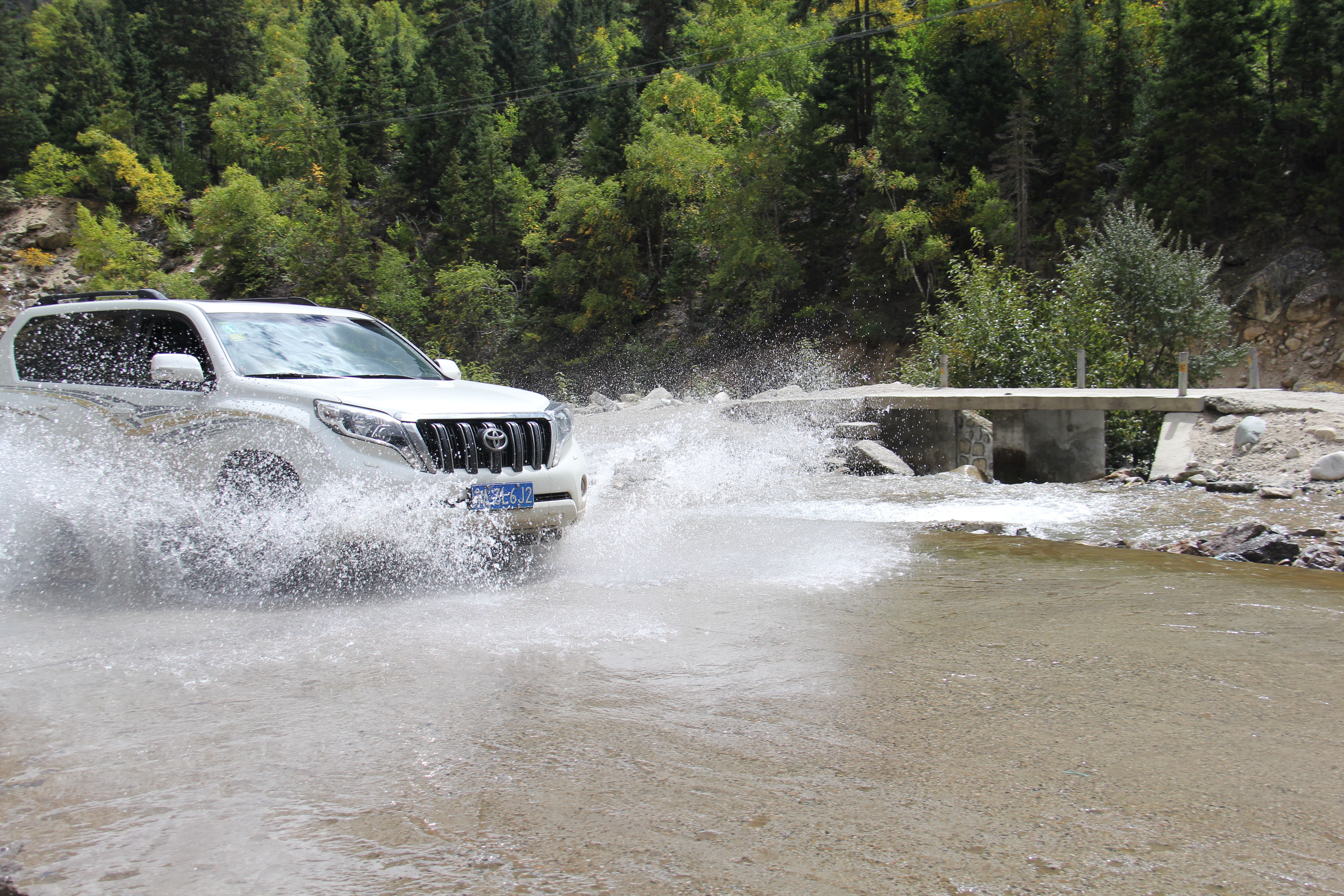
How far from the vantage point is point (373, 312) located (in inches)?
2002

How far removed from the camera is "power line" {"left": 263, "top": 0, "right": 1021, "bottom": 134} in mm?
37969

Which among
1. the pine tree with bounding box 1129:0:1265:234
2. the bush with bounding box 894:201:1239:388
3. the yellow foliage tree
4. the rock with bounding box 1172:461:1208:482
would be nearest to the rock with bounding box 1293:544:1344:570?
the rock with bounding box 1172:461:1208:482

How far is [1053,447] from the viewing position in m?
13.4

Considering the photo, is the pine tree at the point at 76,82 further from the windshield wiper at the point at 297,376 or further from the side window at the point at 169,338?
the windshield wiper at the point at 297,376

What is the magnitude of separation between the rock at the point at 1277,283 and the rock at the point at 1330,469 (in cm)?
2134

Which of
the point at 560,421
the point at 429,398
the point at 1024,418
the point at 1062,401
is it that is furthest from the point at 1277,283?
the point at 429,398

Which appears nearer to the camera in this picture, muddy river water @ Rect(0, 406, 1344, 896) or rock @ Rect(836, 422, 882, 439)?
muddy river water @ Rect(0, 406, 1344, 896)

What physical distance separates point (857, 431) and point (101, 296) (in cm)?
1021

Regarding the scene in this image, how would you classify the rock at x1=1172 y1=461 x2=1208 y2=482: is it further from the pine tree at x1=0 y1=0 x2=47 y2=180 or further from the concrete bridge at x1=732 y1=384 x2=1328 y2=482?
the pine tree at x1=0 y1=0 x2=47 y2=180

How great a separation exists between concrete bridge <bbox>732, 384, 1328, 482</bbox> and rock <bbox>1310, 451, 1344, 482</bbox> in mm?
1649

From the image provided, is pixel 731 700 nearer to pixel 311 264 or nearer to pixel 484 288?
pixel 484 288

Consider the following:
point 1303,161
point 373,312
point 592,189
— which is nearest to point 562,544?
point 1303,161

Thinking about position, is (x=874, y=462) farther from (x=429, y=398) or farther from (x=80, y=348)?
(x=80, y=348)

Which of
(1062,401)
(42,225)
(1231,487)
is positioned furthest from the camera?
(42,225)
